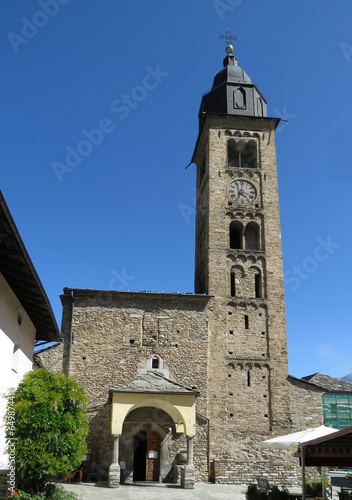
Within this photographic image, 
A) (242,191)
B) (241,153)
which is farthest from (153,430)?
(241,153)

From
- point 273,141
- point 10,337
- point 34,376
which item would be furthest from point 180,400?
point 273,141

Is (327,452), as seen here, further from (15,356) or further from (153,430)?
(153,430)

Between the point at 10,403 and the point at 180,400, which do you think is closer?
→ the point at 10,403

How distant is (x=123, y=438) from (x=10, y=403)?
32.0 feet

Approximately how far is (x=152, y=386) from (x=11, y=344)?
31.3ft

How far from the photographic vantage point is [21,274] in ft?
29.8

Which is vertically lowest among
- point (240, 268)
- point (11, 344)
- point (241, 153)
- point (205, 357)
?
point (11, 344)

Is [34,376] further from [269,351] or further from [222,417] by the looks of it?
[269,351]

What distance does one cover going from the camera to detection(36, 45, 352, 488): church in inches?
753

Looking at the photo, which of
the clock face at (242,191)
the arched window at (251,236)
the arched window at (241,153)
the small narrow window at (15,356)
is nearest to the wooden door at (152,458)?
the small narrow window at (15,356)

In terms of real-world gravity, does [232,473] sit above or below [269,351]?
below

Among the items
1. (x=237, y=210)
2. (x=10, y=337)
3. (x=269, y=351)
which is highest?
(x=237, y=210)

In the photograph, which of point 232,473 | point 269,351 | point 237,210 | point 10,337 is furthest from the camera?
point 237,210

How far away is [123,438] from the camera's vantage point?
63.3 ft
